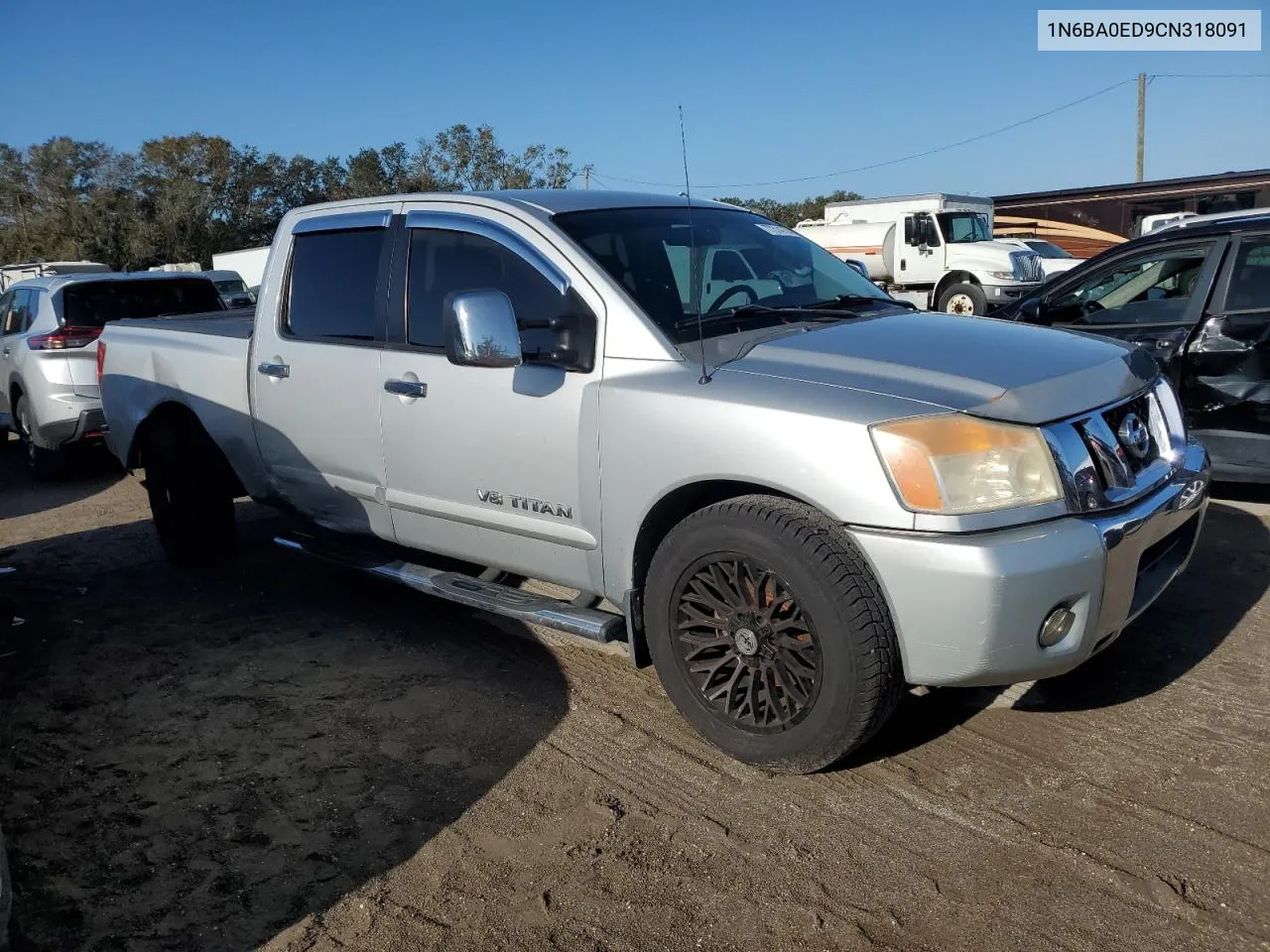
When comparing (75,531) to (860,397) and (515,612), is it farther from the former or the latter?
(860,397)

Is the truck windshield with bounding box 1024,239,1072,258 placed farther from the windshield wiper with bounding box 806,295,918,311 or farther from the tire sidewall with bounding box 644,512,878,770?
the tire sidewall with bounding box 644,512,878,770

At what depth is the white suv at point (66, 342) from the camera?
8.62 m

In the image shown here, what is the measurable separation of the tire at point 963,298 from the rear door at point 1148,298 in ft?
44.8

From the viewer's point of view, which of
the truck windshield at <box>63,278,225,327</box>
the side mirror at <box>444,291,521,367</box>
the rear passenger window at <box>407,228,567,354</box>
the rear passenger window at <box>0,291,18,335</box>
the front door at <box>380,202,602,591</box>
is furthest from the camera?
the rear passenger window at <box>0,291,18,335</box>

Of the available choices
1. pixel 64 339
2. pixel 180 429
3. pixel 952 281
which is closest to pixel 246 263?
pixel 952 281

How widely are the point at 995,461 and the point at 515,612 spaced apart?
1.82m

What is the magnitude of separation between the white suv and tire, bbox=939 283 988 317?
1459 centimetres

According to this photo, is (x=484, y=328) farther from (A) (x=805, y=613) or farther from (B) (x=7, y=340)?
(B) (x=7, y=340)

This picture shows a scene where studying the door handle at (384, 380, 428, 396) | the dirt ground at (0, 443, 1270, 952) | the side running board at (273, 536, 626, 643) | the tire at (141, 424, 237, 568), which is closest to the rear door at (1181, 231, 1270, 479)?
the dirt ground at (0, 443, 1270, 952)

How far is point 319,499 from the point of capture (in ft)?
15.8

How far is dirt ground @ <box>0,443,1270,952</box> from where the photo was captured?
2668 mm

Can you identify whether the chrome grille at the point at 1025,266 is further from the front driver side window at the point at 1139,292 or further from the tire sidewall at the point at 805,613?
the tire sidewall at the point at 805,613

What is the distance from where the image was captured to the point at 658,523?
11.6 ft

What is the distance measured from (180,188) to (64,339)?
4276 cm
